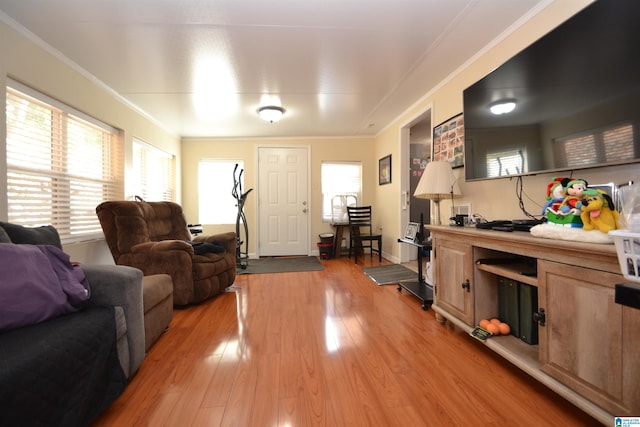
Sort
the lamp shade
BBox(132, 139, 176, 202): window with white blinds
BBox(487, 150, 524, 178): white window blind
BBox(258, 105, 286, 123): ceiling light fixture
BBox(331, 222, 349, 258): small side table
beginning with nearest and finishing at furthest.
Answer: BBox(487, 150, 524, 178): white window blind
the lamp shade
BBox(258, 105, 286, 123): ceiling light fixture
BBox(132, 139, 176, 202): window with white blinds
BBox(331, 222, 349, 258): small side table

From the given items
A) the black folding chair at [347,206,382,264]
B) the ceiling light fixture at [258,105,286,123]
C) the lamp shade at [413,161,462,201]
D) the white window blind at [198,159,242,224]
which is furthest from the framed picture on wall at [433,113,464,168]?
the white window blind at [198,159,242,224]

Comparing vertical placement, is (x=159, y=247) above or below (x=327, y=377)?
above

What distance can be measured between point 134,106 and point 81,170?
119cm

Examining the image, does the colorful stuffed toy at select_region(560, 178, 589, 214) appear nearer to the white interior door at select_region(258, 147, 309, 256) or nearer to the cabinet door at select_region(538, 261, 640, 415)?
the cabinet door at select_region(538, 261, 640, 415)

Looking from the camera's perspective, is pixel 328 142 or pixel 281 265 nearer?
pixel 281 265

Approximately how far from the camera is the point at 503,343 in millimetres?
1482

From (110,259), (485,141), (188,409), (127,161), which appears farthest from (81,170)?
(485,141)

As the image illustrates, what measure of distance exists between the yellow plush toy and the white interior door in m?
4.16

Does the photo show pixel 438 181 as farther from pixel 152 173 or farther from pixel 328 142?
pixel 152 173

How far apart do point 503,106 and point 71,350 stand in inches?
104

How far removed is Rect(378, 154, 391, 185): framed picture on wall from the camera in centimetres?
448

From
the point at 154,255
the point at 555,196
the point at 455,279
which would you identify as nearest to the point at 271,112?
the point at 154,255

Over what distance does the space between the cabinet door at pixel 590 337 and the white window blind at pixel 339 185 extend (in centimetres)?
394

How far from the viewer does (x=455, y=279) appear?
6.11 ft
